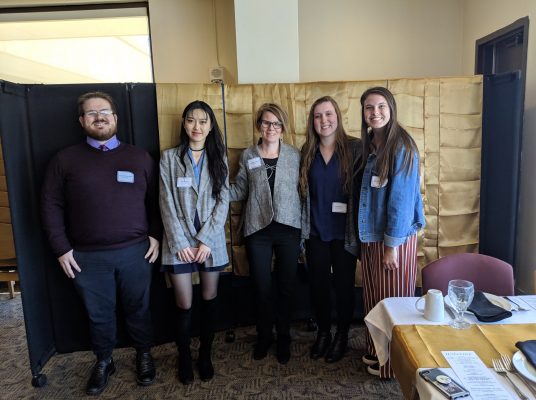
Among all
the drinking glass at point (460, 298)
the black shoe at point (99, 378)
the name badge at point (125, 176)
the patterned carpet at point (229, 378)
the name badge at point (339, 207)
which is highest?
the name badge at point (125, 176)

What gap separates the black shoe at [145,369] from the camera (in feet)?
7.52

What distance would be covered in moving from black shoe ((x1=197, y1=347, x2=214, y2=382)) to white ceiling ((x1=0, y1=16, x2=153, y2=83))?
113 inches

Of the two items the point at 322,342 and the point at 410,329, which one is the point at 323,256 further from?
the point at 410,329

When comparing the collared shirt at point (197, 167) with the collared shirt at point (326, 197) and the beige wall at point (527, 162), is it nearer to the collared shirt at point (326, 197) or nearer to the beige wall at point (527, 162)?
the collared shirt at point (326, 197)

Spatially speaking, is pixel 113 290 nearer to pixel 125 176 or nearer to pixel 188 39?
pixel 125 176

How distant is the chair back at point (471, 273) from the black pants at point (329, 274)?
0.52 metres

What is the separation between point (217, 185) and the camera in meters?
2.21

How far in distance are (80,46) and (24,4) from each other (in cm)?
60

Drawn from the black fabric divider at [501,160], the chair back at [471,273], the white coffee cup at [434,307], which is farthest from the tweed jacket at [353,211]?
the black fabric divider at [501,160]

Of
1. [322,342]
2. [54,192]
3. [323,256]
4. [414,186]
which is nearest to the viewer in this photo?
[414,186]

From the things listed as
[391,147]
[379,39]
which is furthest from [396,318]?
[379,39]

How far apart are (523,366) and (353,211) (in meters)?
1.19

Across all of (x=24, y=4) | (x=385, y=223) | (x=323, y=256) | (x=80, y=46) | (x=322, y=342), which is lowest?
(x=322, y=342)

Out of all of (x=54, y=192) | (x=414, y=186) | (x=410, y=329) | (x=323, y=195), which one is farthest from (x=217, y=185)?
(x=410, y=329)
